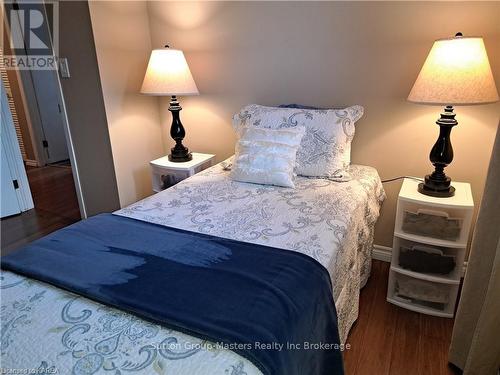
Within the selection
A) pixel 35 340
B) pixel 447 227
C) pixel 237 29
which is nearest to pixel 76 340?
pixel 35 340

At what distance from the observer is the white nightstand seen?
2338mm

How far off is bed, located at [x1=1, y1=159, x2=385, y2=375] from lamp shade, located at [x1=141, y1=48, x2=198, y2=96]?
614 millimetres

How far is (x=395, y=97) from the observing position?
78.8 inches

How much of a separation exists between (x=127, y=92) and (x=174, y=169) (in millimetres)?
724

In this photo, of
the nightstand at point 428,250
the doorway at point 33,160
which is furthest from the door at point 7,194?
the nightstand at point 428,250

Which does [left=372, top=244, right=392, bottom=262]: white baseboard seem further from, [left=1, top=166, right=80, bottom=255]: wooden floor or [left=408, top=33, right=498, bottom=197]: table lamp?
[left=1, top=166, right=80, bottom=255]: wooden floor

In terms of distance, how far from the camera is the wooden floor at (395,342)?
1.51 meters

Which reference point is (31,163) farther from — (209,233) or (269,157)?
(209,233)

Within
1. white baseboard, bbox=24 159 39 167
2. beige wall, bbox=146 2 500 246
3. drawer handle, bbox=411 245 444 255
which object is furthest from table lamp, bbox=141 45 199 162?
white baseboard, bbox=24 159 39 167

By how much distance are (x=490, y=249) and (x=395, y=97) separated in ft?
Result: 3.50

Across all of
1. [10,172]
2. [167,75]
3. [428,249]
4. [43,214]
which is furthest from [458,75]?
[10,172]

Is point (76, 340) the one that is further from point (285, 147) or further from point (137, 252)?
point (285, 147)

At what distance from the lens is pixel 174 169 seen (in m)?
2.35

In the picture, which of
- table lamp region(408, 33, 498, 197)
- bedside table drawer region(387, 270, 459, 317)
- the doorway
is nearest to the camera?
table lamp region(408, 33, 498, 197)
